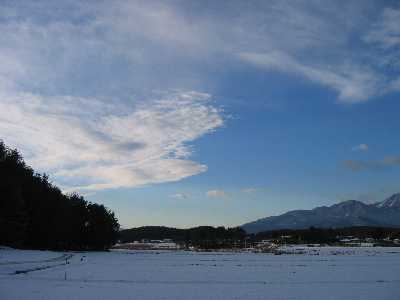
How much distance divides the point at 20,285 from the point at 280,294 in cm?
1517

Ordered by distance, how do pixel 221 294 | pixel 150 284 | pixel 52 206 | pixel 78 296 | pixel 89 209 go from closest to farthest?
1. pixel 78 296
2. pixel 221 294
3. pixel 150 284
4. pixel 52 206
5. pixel 89 209

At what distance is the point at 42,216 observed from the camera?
3986 inches

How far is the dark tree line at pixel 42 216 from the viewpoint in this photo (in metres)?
78.8

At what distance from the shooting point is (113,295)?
27.6 m

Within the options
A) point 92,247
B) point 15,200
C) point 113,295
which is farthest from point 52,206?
point 113,295

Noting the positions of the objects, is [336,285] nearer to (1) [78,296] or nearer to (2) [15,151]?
(1) [78,296]

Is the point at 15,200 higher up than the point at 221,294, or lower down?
higher up

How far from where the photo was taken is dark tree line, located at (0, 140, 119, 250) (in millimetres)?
78750

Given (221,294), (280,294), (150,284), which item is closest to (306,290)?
(280,294)

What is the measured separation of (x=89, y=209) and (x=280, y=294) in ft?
370

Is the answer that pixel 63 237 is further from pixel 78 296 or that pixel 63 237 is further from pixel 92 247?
pixel 78 296

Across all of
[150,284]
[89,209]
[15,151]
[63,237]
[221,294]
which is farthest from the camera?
[89,209]

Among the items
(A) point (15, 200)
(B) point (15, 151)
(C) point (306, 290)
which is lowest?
(C) point (306, 290)

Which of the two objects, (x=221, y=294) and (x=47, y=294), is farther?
(x=221, y=294)
